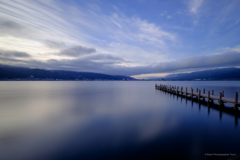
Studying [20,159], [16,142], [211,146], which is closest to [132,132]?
[211,146]

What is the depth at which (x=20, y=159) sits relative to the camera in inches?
258

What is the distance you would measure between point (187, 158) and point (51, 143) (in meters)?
8.39

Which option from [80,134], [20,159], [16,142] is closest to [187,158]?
[80,134]

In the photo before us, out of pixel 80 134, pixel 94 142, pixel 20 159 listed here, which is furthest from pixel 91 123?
pixel 20 159

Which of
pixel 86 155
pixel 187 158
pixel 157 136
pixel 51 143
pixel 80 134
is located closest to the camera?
pixel 187 158

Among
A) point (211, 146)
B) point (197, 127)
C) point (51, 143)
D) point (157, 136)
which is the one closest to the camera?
point (211, 146)

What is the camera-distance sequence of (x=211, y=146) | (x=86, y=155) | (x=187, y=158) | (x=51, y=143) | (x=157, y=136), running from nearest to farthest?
(x=187, y=158), (x=86, y=155), (x=211, y=146), (x=51, y=143), (x=157, y=136)

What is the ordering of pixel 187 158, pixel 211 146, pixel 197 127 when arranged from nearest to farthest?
pixel 187 158 → pixel 211 146 → pixel 197 127

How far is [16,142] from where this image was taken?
27.0 ft

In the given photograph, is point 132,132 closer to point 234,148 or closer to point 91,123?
point 91,123

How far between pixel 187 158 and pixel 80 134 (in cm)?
739

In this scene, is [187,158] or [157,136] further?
[157,136]

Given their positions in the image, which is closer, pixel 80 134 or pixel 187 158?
pixel 187 158

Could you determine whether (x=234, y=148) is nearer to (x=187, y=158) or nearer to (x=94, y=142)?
(x=187, y=158)
